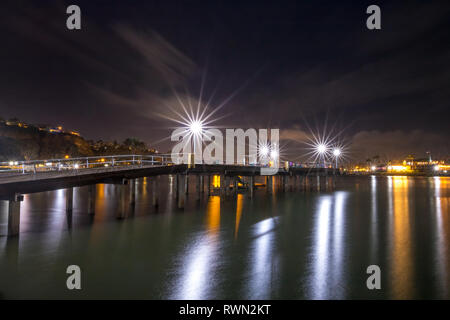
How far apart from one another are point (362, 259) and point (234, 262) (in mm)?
7323

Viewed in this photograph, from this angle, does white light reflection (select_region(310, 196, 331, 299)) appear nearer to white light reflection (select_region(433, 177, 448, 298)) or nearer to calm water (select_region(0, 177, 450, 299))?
calm water (select_region(0, 177, 450, 299))

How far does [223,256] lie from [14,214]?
1354 cm

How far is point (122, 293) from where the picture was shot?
1137cm

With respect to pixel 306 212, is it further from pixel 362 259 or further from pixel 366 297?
pixel 366 297

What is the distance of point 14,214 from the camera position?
1805 centimetres

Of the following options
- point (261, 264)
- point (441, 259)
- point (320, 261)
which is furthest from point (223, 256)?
point (441, 259)

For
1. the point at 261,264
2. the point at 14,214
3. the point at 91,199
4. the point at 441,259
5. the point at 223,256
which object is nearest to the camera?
the point at 261,264

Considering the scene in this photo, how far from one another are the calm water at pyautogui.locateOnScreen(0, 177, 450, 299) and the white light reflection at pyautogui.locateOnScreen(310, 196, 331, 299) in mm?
49

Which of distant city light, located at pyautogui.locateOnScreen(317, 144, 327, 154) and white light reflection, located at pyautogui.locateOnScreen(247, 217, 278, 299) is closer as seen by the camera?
white light reflection, located at pyautogui.locateOnScreen(247, 217, 278, 299)

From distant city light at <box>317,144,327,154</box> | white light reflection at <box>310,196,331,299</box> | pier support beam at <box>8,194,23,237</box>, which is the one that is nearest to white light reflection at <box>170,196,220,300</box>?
white light reflection at <box>310,196,331,299</box>

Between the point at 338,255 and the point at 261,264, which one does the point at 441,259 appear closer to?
the point at 338,255

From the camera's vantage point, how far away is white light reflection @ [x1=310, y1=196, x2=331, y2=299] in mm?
12062

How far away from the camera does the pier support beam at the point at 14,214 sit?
16917 millimetres
